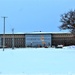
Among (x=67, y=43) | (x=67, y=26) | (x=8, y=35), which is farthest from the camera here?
(x=8, y=35)

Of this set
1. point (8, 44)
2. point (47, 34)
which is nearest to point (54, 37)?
point (47, 34)

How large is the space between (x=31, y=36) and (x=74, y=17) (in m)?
134

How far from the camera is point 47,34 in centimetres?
19325

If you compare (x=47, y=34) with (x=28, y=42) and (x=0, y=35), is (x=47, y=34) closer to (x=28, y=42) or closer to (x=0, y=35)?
(x=28, y=42)
